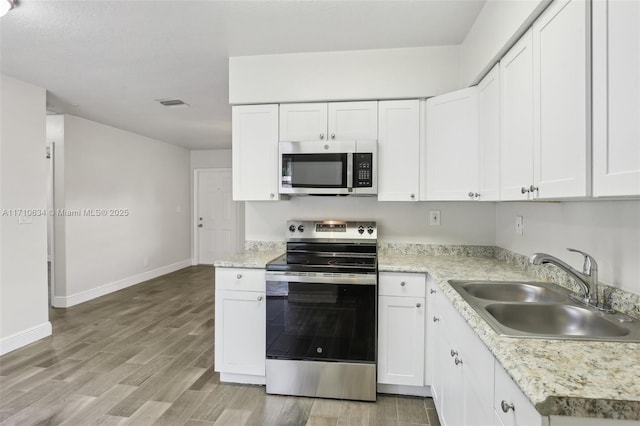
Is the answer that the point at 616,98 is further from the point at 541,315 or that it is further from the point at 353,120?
the point at 353,120

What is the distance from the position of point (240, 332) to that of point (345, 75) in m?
2.03

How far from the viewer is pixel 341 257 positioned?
2584 mm

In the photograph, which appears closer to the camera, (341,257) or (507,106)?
(507,106)

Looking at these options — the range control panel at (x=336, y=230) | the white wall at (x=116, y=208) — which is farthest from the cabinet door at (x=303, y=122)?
the white wall at (x=116, y=208)

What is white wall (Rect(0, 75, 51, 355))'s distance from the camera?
295 centimetres

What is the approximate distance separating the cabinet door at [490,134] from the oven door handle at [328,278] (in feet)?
2.90

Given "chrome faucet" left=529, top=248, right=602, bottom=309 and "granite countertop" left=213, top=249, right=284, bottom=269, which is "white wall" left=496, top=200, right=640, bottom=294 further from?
"granite countertop" left=213, top=249, right=284, bottom=269

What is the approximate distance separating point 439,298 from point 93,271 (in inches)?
180

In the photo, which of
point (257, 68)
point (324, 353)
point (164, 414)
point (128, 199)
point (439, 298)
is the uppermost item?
point (257, 68)

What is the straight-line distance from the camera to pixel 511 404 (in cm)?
93

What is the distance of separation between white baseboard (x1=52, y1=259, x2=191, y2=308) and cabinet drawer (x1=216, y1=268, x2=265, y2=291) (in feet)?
9.99

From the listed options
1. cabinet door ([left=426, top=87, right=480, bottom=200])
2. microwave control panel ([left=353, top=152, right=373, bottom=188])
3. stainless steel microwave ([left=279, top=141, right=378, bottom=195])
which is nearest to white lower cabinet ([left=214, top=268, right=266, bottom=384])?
stainless steel microwave ([left=279, top=141, right=378, bottom=195])

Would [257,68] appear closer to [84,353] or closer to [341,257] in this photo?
[341,257]

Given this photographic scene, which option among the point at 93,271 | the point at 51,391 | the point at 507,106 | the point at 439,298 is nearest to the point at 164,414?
the point at 51,391
